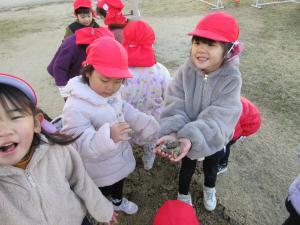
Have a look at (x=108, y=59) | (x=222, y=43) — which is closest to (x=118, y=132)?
(x=108, y=59)

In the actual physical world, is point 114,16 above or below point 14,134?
below

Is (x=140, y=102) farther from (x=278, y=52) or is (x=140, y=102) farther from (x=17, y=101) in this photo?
(x=278, y=52)

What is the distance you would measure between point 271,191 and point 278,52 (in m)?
3.34

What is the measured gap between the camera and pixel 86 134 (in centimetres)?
171

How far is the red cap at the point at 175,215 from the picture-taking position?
184cm

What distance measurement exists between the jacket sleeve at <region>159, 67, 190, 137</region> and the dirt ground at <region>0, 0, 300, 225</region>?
795mm

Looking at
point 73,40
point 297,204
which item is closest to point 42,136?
point 297,204

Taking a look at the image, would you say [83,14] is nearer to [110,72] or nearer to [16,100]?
[110,72]

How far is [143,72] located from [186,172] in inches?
32.8

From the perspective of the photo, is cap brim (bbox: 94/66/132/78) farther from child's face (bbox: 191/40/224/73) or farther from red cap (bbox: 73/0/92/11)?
red cap (bbox: 73/0/92/11)

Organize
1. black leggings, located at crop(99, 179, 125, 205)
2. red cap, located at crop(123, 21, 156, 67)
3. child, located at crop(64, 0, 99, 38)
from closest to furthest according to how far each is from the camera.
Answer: black leggings, located at crop(99, 179, 125, 205)
red cap, located at crop(123, 21, 156, 67)
child, located at crop(64, 0, 99, 38)

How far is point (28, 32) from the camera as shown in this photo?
694 cm

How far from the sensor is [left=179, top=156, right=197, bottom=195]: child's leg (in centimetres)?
222

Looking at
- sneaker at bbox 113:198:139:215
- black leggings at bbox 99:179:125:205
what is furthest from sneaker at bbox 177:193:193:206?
black leggings at bbox 99:179:125:205
